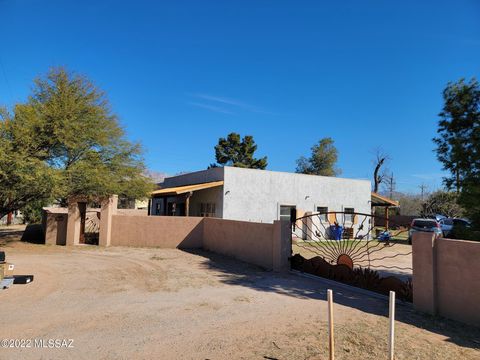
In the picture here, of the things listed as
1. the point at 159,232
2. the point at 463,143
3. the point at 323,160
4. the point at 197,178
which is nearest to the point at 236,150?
the point at 323,160

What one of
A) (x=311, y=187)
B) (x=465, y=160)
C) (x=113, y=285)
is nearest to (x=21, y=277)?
(x=113, y=285)

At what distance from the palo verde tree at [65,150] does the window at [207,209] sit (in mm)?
4011

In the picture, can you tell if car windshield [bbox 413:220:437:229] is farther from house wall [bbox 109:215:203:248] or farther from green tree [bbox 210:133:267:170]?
green tree [bbox 210:133:267:170]

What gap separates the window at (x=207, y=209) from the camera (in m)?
22.2

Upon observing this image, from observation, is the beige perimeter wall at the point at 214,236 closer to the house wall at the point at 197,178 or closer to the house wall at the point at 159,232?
the house wall at the point at 159,232

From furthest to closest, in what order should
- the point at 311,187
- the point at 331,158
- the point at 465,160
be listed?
the point at 331,158, the point at 311,187, the point at 465,160

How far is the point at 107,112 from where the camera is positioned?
1998 centimetres

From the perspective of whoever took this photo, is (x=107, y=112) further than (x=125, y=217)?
Yes

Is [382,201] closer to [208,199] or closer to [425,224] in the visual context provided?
[425,224]

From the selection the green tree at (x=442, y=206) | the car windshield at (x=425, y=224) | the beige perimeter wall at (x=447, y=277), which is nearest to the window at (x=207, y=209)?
the car windshield at (x=425, y=224)

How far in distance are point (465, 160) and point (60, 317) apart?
993 cm

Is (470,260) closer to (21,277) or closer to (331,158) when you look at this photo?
(21,277)

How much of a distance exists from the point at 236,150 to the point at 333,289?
45.8 metres

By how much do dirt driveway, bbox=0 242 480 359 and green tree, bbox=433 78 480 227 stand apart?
10.6 feet
